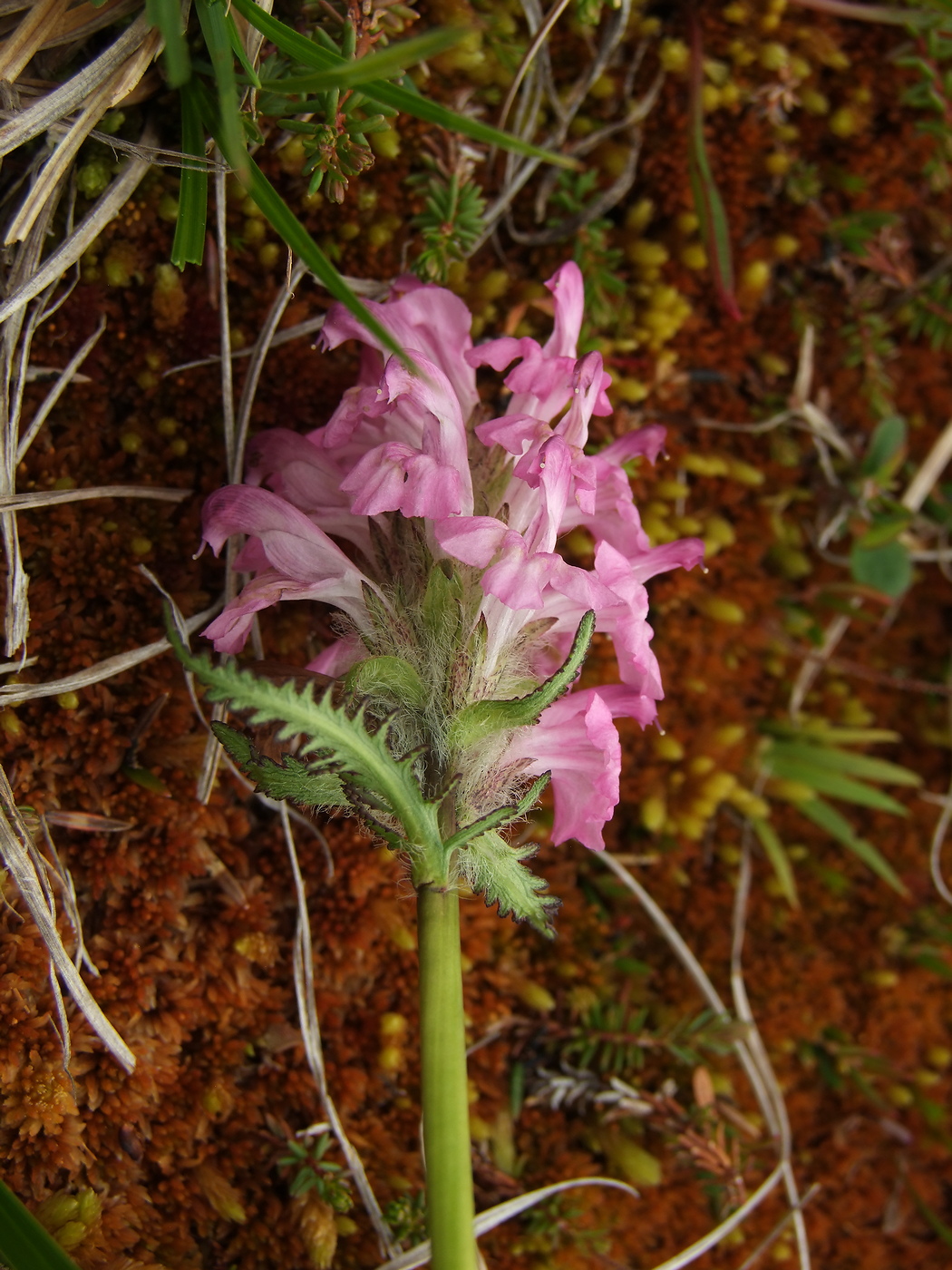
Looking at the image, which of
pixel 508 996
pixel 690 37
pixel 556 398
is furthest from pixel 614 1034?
pixel 690 37

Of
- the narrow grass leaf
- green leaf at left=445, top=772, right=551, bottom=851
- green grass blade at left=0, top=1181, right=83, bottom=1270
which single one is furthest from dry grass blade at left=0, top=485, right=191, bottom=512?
the narrow grass leaf

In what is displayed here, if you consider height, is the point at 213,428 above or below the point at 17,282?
below

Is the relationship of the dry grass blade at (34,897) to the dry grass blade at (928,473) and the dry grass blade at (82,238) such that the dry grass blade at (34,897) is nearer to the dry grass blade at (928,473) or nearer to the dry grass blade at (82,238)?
the dry grass blade at (82,238)

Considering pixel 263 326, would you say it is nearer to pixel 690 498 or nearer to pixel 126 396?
pixel 126 396

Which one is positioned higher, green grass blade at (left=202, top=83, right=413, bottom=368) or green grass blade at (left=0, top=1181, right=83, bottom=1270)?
green grass blade at (left=202, top=83, right=413, bottom=368)

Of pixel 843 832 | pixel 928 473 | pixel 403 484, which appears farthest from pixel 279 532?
pixel 928 473

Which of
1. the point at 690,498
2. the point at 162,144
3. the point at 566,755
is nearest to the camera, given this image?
the point at 566,755

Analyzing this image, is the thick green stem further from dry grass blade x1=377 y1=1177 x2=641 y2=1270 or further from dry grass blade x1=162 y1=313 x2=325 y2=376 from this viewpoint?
dry grass blade x1=162 y1=313 x2=325 y2=376

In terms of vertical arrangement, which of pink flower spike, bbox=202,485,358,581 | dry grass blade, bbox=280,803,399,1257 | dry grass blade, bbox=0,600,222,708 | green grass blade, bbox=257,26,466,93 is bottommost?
dry grass blade, bbox=280,803,399,1257
